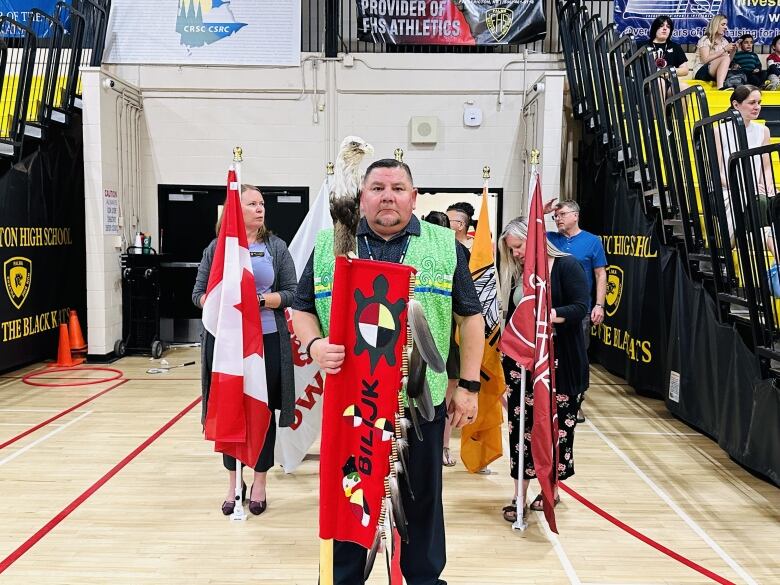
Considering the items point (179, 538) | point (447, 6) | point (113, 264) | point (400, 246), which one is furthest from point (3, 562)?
point (447, 6)

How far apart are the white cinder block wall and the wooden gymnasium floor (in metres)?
4.19

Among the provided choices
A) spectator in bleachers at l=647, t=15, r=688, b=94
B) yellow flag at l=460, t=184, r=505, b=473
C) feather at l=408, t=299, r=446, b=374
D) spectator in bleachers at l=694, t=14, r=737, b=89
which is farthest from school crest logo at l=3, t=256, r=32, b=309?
spectator in bleachers at l=694, t=14, r=737, b=89

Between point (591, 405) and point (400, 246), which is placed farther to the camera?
point (591, 405)

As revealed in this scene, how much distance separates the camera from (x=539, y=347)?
2936mm

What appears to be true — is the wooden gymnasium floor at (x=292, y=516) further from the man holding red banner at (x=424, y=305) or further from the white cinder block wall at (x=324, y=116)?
Result: the white cinder block wall at (x=324, y=116)

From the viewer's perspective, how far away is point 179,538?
291cm

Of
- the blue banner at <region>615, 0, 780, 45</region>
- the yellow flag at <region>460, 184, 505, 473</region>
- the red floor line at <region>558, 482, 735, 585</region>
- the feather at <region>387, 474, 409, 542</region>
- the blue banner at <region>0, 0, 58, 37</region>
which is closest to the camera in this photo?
the feather at <region>387, 474, 409, 542</region>

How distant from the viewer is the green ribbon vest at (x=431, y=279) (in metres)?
1.90

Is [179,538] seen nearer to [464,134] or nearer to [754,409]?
[754,409]

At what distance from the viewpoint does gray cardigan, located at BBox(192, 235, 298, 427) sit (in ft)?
10.4

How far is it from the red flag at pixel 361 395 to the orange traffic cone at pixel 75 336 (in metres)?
6.12

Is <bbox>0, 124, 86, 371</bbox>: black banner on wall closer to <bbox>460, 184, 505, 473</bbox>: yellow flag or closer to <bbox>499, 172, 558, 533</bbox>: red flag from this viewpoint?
<bbox>460, 184, 505, 473</bbox>: yellow flag

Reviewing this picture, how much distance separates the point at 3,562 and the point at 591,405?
176 inches

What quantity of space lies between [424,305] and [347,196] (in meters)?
0.47
